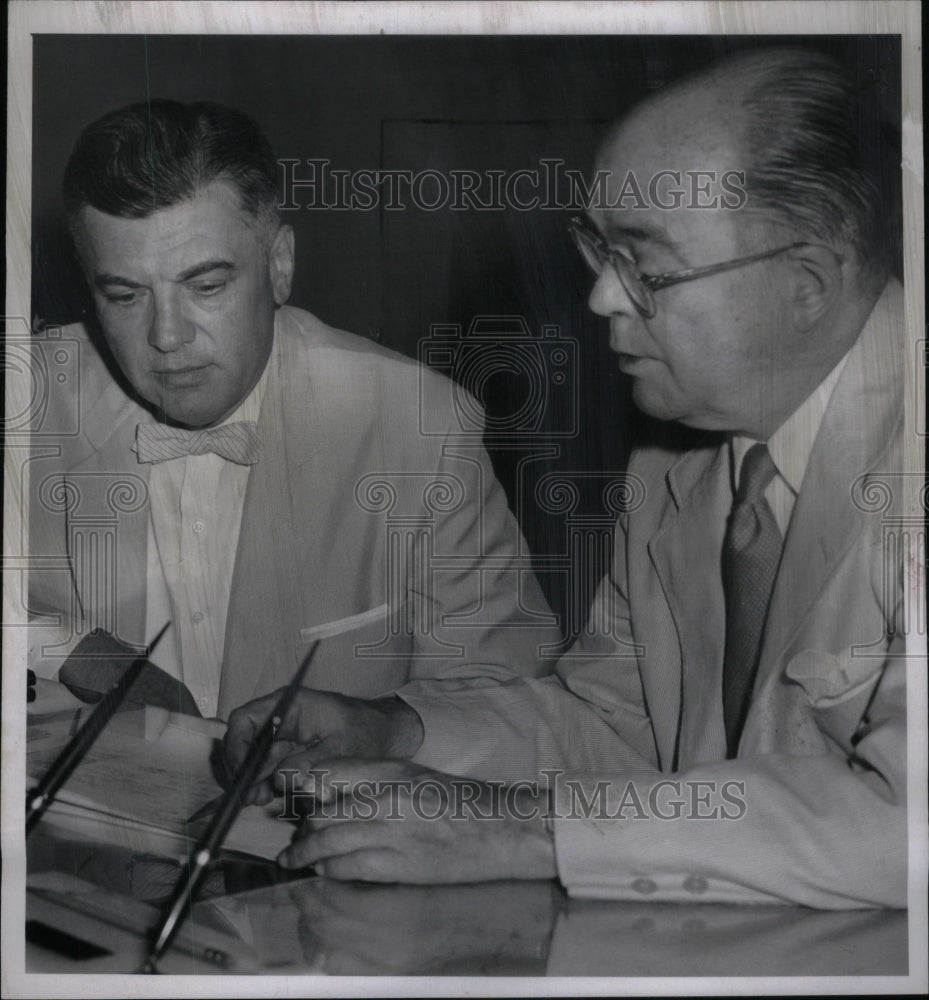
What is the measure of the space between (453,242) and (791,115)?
18.2 inches

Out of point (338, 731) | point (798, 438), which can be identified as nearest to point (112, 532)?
point (338, 731)

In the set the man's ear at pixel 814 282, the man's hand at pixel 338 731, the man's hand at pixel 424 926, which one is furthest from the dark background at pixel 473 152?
the man's hand at pixel 424 926

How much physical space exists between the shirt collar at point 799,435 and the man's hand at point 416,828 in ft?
1.72

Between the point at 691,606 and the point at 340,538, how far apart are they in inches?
18.4

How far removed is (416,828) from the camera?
1563 millimetres

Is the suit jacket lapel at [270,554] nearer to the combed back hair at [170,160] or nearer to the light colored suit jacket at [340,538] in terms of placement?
the light colored suit jacket at [340,538]

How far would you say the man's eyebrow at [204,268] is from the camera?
1.58 metres

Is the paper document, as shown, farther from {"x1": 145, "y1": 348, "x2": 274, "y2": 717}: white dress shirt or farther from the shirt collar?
the shirt collar

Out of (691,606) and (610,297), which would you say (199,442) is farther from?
(691,606)

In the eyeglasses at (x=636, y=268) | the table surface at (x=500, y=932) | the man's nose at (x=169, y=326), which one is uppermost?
the eyeglasses at (x=636, y=268)

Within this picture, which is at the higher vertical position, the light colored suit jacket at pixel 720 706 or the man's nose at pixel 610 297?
the man's nose at pixel 610 297

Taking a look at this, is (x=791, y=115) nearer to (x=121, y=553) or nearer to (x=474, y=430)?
(x=474, y=430)

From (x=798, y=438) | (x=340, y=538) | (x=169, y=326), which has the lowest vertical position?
(x=340, y=538)

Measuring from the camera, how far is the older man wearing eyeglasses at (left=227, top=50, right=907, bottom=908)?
1.54 m
